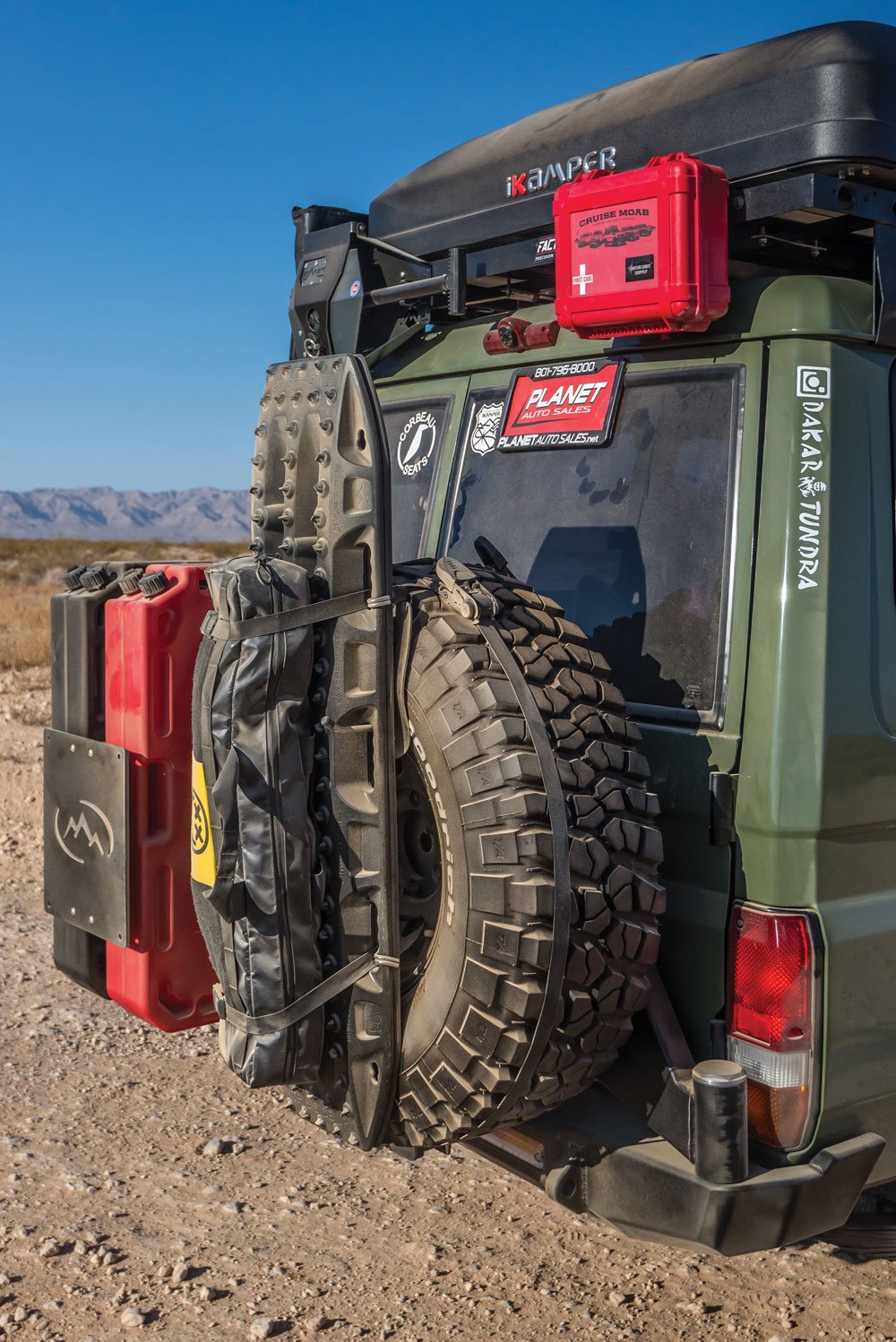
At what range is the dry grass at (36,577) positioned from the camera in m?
14.9

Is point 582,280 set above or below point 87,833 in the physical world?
above

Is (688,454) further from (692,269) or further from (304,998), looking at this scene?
(304,998)

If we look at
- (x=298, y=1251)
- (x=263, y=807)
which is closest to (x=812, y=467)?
(x=263, y=807)

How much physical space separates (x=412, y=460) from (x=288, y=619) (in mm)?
1316

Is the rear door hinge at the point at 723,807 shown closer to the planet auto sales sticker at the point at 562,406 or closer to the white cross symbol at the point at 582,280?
the planet auto sales sticker at the point at 562,406

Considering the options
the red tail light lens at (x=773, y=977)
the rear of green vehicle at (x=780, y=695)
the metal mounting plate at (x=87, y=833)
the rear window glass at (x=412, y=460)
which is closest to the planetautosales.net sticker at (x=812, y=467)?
the rear of green vehicle at (x=780, y=695)

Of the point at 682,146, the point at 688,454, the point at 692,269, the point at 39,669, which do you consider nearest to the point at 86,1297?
the point at 688,454

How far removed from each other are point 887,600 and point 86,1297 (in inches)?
96.6

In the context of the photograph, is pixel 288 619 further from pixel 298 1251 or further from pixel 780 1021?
pixel 298 1251

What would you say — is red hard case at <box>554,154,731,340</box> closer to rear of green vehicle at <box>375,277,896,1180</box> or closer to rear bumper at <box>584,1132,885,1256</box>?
rear of green vehicle at <box>375,277,896,1180</box>

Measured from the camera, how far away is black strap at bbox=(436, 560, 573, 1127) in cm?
244

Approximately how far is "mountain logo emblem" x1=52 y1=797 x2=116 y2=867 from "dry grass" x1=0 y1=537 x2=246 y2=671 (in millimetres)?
628

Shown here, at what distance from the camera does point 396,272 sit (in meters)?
4.07

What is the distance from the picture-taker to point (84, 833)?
10.2ft
